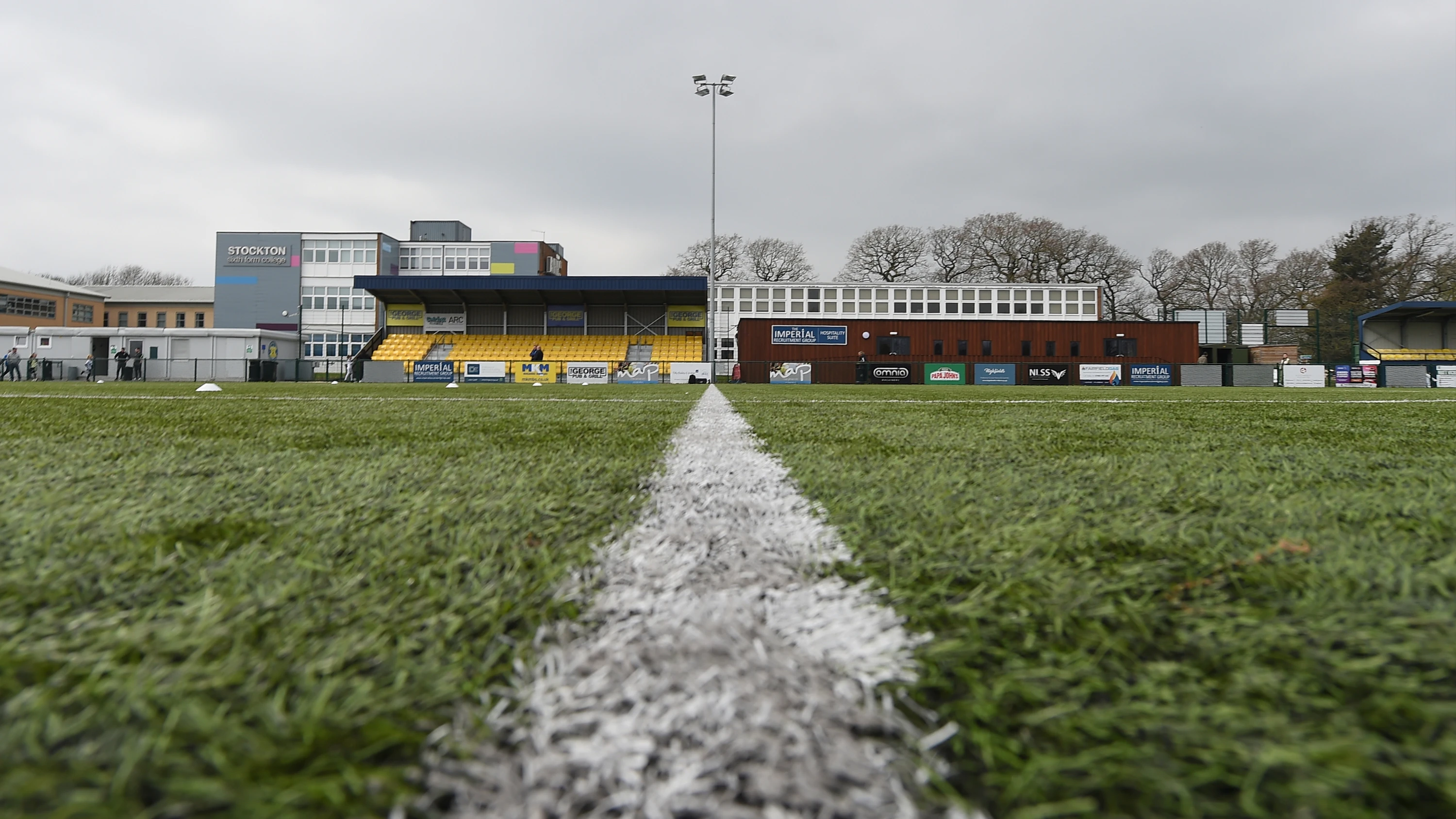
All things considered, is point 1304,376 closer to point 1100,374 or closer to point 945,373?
point 1100,374

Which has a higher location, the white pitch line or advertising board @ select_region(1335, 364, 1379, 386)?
advertising board @ select_region(1335, 364, 1379, 386)

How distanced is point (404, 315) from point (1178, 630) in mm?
39596

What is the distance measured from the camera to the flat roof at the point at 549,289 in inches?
1247

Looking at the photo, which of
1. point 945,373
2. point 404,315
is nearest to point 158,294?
point 404,315

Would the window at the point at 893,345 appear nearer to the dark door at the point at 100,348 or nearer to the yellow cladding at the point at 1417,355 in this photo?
the yellow cladding at the point at 1417,355

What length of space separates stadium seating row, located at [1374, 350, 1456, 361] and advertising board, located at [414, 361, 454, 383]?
47148 millimetres

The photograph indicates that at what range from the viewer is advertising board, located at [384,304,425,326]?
3575cm

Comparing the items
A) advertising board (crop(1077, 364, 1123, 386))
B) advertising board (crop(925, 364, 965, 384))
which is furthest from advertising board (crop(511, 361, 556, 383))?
advertising board (crop(1077, 364, 1123, 386))

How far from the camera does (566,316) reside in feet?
116

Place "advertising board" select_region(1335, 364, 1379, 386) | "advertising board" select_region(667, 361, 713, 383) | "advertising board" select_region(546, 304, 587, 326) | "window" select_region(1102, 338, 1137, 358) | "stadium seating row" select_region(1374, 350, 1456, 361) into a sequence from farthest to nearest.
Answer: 1. "stadium seating row" select_region(1374, 350, 1456, 361)
2. "advertising board" select_region(546, 304, 587, 326)
3. "window" select_region(1102, 338, 1137, 358)
4. "advertising board" select_region(1335, 364, 1379, 386)
5. "advertising board" select_region(667, 361, 713, 383)

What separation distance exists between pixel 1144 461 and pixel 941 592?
1.81 m

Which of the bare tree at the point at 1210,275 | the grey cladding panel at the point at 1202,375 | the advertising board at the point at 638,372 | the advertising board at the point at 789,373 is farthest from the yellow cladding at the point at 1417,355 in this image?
the advertising board at the point at 638,372

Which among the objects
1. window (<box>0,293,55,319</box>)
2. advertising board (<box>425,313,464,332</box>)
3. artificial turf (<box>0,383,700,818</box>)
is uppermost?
window (<box>0,293,55,319</box>)

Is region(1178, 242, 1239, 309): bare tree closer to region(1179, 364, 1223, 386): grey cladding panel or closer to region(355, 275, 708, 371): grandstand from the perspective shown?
region(1179, 364, 1223, 386): grey cladding panel
